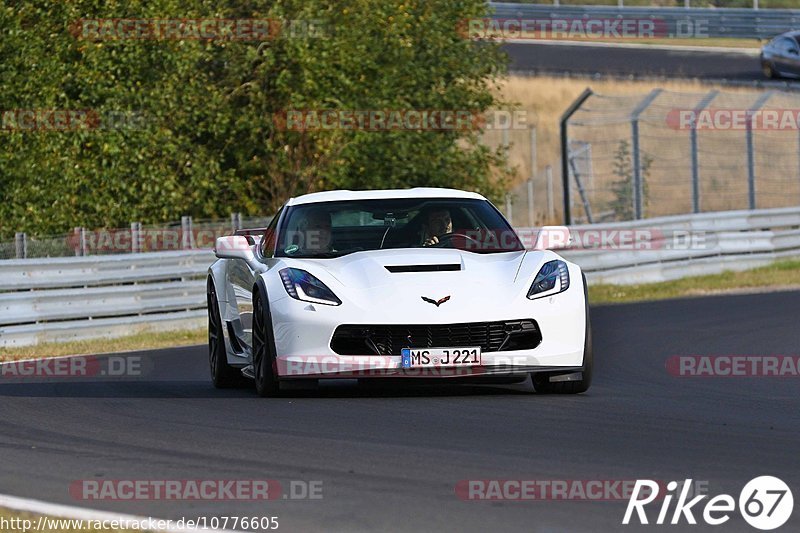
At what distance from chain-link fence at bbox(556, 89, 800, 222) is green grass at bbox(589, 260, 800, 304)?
4.65 ft

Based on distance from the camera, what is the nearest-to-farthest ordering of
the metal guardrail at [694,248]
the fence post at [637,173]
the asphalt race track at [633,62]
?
the metal guardrail at [694,248] < the fence post at [637,173] < the asphalt race track at [633,62]

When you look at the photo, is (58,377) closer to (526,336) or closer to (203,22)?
(526,336)

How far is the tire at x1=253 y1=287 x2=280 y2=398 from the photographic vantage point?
977cm

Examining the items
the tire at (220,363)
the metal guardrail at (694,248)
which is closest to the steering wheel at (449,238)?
the tire at (220,363)

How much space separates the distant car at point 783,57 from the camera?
4344 cm

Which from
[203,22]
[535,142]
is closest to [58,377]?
[203,22]

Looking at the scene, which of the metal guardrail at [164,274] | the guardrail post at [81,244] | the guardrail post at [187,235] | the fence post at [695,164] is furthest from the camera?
the fence post at [695,164]

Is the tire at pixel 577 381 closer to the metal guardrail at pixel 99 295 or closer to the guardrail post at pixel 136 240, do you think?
the metal guardrail at pixel 99 295

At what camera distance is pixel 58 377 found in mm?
12922

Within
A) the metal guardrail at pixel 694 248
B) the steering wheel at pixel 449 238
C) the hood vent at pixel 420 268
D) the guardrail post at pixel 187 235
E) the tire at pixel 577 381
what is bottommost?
the metal guardrail at pixel 694 248

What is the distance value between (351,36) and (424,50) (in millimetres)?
2296

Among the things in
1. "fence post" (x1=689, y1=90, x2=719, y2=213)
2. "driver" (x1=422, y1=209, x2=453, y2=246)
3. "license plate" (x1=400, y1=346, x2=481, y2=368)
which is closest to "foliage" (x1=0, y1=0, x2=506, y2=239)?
"fence post" (x1=689, y1=90, x2=719, y2=213)

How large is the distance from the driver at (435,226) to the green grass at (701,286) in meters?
11.4

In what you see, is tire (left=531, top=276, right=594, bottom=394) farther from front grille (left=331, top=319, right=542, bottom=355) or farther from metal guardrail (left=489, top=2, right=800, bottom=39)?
metal guardrail (left=489, top=2, right=800, bottom=39)
